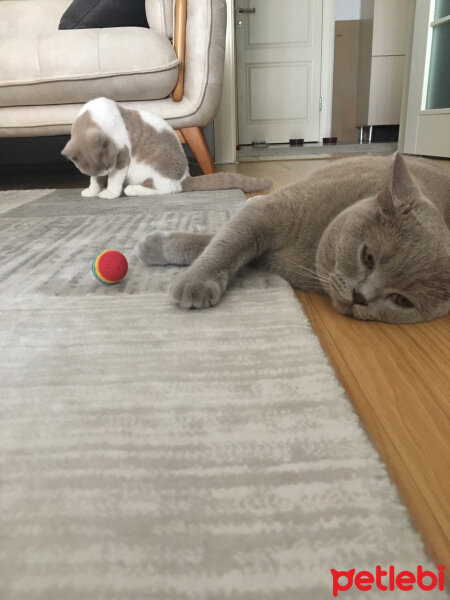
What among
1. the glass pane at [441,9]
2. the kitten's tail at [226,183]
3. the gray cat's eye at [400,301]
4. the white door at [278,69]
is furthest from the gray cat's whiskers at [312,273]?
the white door at [278,69]

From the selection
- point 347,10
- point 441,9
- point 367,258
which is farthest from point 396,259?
point 347,10

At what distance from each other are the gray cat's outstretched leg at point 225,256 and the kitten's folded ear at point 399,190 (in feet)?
0.82

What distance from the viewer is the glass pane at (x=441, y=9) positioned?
9.36ft

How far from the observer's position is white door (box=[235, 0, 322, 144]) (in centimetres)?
495

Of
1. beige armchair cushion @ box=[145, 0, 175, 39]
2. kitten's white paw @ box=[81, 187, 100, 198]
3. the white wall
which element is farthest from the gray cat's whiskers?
the white wall

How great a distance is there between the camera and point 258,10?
4.94 meters

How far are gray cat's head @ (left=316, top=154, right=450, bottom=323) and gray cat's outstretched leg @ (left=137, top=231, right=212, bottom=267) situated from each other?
13.5 inches

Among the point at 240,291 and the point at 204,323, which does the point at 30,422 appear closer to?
the point at 204,323

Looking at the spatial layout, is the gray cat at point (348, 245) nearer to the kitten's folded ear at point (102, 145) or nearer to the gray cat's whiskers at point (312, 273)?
the gray cat's whiskers at point (312, 273)

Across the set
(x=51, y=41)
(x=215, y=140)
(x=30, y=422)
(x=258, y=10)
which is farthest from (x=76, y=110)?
(x=258, y=10)

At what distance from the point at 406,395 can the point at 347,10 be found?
20.1 feet

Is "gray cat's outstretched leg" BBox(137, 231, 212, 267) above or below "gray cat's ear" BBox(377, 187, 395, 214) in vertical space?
below

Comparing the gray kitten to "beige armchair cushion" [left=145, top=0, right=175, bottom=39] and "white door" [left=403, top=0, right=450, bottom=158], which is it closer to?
"beige armchair cushion" [left=145, top=0, right=175, bottom=39]

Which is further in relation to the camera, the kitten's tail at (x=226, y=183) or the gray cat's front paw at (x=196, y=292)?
the kitten's tail at (x=226, y=183)
